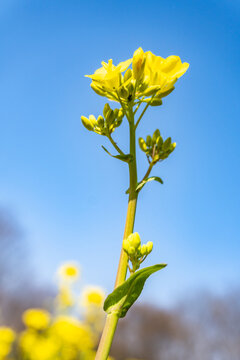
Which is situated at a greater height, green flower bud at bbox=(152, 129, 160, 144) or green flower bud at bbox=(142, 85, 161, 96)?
green flower bud at bbox=(142, 85, 161, 96)

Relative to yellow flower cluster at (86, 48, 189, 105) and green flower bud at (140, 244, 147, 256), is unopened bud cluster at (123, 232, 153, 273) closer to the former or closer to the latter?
green flower bud at (140, 244, 147, 256)

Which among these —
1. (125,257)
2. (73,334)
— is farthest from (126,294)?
(73,334)

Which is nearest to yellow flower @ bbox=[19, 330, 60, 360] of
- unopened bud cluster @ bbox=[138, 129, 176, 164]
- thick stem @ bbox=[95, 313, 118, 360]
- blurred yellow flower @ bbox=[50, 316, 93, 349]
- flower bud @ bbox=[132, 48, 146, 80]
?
blurred yellow flower @ bbox=[50, 316, 93, 349]

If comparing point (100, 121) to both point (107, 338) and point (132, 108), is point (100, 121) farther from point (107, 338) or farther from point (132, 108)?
point (107, 338)

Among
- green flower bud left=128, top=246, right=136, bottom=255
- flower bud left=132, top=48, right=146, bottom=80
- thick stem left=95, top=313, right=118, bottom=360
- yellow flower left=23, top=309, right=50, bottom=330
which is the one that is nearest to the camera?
thick stem left=95, top=313, right=118, bottom=360

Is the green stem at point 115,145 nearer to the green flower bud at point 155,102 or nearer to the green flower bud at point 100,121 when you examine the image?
the green flower bud at point 100,121

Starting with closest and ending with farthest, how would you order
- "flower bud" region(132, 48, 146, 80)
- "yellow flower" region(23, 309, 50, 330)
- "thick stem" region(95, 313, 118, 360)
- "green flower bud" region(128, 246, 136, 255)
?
1. "thick stem" region(95, 313, 118, 360)
2. "green flower bud" region(128, 246, 136, 255)
3. "flower bud" region(132, 48, 146, 80)
4. "yellow flower" region(23, 309, 50, 330)

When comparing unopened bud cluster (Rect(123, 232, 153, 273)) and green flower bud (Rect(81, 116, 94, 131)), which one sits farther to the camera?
green flower bud (Rect(81, 116, 94, 131))
